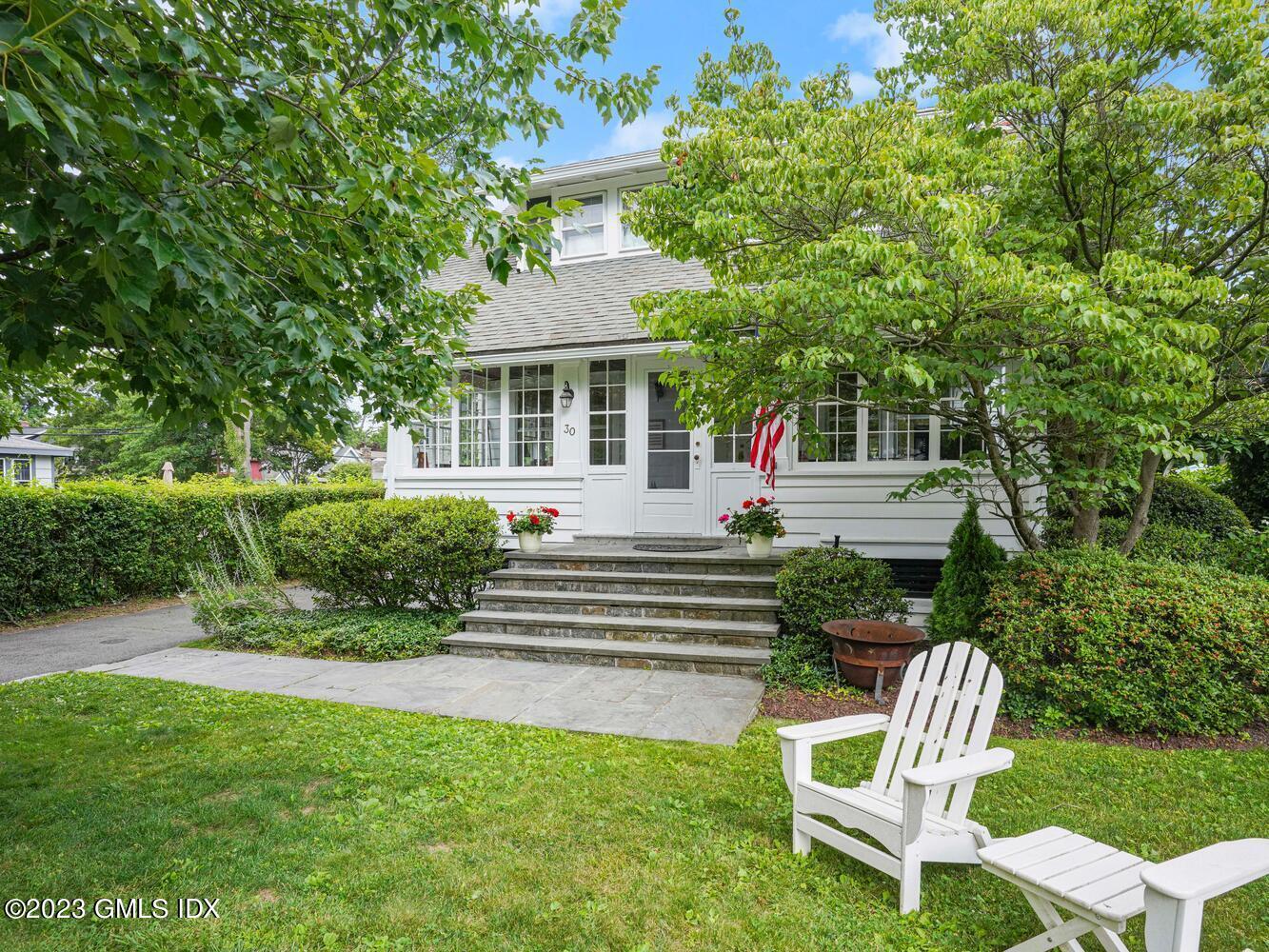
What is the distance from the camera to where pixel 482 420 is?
968cm

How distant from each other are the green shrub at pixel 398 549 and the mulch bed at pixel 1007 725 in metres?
3.72

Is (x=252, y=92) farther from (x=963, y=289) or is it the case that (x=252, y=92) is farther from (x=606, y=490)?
(x=606, y=490)

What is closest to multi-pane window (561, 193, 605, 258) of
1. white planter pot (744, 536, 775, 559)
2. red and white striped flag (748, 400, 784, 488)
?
red and white striped flag (748, 400, 784, 488)

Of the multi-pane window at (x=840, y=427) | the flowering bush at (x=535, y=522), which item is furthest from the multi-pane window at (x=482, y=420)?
the multi-pane window at (x=840, y=427)

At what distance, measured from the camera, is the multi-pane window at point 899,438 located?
7695mm

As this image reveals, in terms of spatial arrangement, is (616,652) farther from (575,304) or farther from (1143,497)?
(575,304)

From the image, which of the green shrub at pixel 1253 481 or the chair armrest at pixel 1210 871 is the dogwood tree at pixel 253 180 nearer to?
the chair armrest at pixel 1210 871

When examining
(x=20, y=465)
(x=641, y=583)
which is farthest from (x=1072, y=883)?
(x=20, y=465)

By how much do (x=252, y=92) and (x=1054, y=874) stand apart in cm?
380

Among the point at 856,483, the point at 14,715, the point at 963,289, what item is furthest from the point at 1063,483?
the point at 14,715

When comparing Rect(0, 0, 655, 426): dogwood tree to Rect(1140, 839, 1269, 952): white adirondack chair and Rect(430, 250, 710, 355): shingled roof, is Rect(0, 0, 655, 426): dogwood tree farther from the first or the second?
Rect(430, 250, 710, 355): shingled roof

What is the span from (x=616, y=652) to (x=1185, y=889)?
15.4 ft

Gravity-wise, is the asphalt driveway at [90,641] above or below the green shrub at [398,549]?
below

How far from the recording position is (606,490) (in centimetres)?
900
